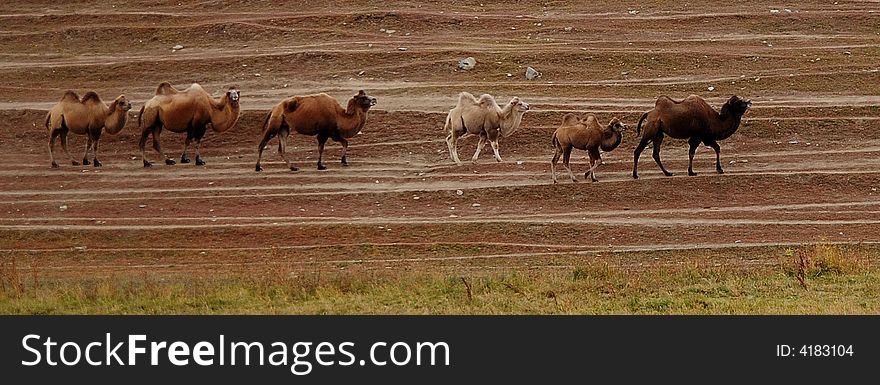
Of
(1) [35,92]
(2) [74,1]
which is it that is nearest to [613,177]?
(1) [35,92]

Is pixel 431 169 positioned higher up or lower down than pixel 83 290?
lower down

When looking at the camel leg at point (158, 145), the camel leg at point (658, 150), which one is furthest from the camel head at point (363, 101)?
the camel leg at point (658, 150)

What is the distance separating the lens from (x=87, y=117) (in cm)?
2270

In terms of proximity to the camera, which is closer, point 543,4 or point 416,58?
point 416,58

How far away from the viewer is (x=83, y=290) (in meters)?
13.6

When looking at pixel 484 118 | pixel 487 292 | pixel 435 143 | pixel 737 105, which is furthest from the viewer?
pixel 435 143

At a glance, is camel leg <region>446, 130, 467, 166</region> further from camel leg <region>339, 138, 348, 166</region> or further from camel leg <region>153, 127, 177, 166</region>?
camel leg <region>153, 127, 177, 166</region>

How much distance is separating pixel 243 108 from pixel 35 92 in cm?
499

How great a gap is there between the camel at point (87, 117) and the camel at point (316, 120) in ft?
7.83

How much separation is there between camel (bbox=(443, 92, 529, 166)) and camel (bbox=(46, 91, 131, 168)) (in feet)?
17.0

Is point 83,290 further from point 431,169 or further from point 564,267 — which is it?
point 431,169

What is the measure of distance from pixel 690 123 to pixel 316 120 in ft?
18.4

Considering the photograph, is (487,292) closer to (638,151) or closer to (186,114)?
(638,151)

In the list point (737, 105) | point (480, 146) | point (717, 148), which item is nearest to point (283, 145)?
point (480, 146)
